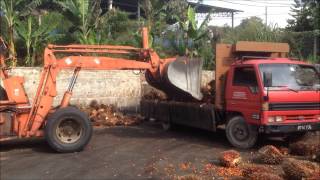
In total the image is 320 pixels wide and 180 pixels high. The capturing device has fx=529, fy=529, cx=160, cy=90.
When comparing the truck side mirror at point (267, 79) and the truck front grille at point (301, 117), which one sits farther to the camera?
the truck front grille at point (301, 117)

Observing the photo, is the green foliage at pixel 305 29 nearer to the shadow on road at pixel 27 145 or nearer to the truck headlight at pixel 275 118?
the truck headlight at pixel 275 118

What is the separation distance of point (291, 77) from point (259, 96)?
970mm

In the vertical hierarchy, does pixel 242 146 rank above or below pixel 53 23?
below

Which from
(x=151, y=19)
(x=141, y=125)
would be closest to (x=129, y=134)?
(x=141, y=125)

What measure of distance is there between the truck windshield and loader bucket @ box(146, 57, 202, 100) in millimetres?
1849

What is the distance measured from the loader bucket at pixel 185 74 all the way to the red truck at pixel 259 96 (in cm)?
49

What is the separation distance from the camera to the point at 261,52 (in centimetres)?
1386

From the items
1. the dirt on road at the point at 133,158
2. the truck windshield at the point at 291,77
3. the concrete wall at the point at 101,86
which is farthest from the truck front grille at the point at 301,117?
the concrete wall at the point at 101,86

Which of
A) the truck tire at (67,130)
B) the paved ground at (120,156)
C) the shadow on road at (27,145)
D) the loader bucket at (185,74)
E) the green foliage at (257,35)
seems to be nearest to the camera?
the paved ground at (120,156)

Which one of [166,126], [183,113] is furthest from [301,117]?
[166,126]

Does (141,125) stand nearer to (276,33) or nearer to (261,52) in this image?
(261,52)

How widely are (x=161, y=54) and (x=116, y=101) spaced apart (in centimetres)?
518

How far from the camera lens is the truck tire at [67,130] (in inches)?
473

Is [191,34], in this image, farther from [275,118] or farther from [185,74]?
[275,118]
